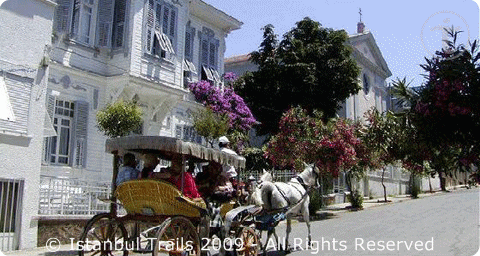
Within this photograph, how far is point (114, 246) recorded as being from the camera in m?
8.27

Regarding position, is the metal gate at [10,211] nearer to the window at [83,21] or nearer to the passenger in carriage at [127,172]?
the passenger in carriage at [127,172]

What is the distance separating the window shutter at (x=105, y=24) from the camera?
17.3 meters

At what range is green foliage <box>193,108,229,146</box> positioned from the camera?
19.0 meters

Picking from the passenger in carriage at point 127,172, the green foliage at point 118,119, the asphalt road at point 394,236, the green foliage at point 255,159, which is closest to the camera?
the passenger in carriage at point 127,172

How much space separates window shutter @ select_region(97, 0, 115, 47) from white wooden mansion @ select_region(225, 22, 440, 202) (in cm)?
1809

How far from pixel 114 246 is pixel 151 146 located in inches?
79.5

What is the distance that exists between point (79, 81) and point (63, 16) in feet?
7.36

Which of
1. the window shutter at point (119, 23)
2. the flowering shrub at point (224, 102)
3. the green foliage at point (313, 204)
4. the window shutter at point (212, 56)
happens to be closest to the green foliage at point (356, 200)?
the green foliage at point (313, 204)

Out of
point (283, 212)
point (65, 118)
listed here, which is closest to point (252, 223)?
point (283, 212)

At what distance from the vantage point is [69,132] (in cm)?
1603

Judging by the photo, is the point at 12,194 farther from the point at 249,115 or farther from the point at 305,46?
the point at 305,46

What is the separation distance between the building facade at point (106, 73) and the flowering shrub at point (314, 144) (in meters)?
4.35

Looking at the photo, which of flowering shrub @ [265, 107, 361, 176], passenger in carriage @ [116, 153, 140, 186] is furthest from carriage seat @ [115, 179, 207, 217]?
flowering shrub @ [265, 107, 361, 176]

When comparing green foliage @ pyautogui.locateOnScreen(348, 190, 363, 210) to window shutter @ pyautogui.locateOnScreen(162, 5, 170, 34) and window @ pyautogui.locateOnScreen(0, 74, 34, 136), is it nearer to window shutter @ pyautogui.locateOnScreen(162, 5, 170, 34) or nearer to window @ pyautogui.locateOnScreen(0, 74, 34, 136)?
window shutter @ pyautogui.locateOnScreen(162, 5, 170, 34)
